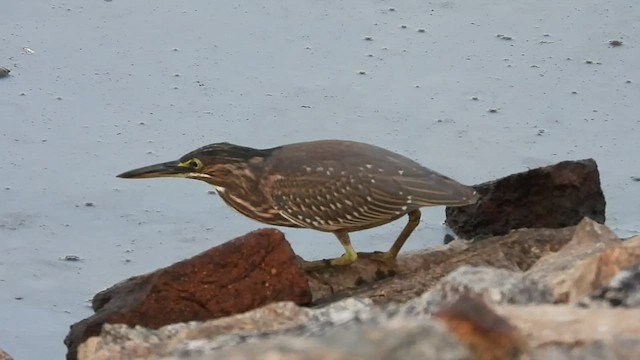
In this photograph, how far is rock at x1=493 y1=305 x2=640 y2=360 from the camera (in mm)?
2963

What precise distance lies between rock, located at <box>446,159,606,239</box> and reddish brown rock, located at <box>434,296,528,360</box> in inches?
131

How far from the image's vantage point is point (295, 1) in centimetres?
888

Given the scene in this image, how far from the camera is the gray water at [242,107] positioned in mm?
6488

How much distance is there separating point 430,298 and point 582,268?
0.45 metres

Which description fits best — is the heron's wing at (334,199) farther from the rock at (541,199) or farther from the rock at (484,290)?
the rock at (484,290)

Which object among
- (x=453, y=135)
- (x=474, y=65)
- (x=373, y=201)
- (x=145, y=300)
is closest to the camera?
(x=145, y=300)

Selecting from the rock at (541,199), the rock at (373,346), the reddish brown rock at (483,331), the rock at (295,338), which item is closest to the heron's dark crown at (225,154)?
the rock at (541,199)

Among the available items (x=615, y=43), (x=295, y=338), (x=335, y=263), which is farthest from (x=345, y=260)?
(x=615, y=43)

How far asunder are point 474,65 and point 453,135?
35.6 inches

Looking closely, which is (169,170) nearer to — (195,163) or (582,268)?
(195,163)

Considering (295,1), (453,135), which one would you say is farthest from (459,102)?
(295,1)

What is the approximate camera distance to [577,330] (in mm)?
3232

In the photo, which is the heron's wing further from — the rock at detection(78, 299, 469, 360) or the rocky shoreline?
the rock at detection(78, 299, 469, 360)

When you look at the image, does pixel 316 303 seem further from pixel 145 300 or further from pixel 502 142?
pixel 502 142
